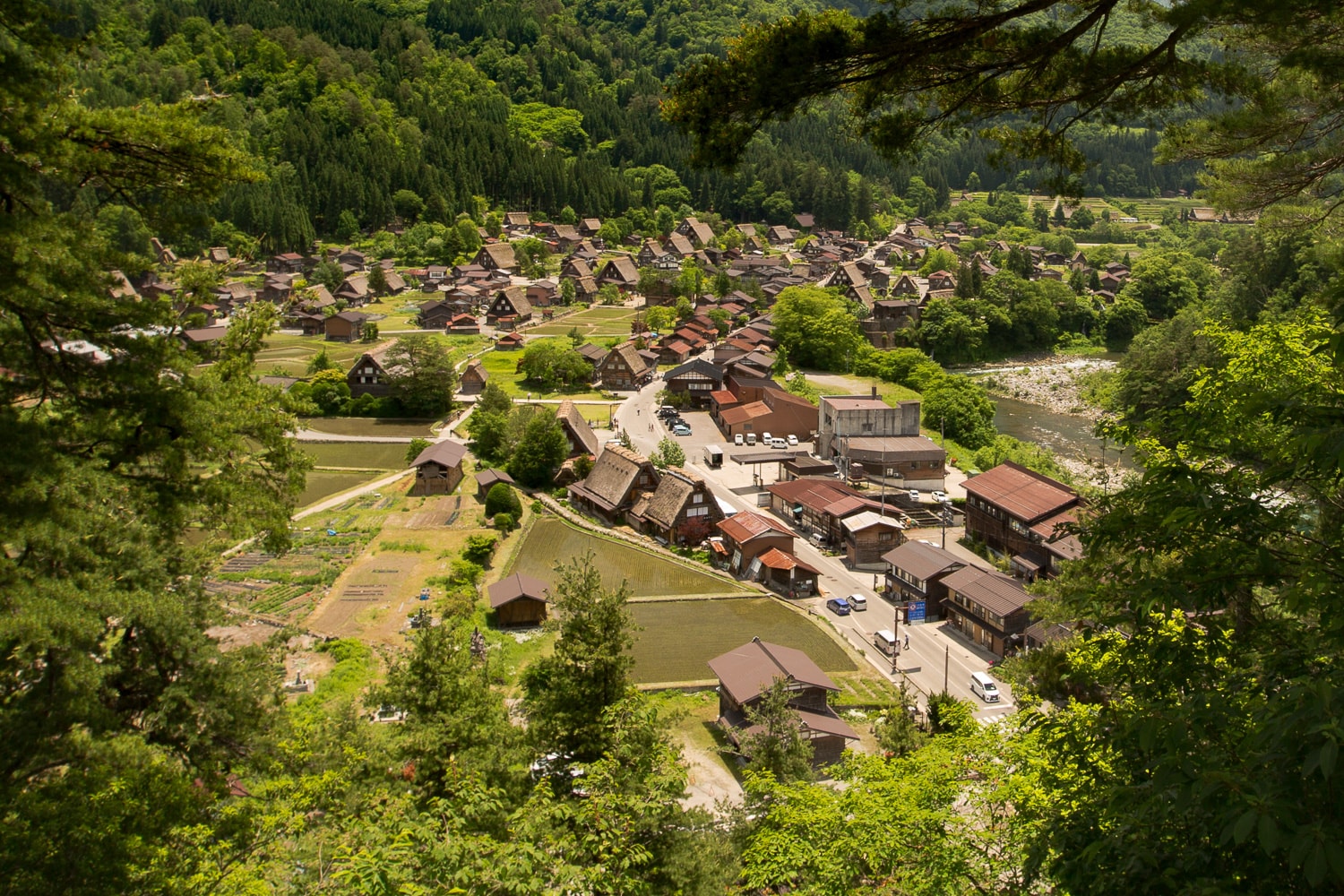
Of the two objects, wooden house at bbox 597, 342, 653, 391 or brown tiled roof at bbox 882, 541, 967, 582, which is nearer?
brown tiled roof at bbox 882, 541, 967, 582

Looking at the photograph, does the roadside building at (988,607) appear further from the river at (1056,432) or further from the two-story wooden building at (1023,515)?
the river at (1056,432)

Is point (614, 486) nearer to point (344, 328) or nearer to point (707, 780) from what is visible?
point (707, 780)

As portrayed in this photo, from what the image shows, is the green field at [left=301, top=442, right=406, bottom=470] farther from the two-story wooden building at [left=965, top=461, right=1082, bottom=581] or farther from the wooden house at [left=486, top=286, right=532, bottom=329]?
the wooden house at [left=486, top=286, right=532, bottom=329]

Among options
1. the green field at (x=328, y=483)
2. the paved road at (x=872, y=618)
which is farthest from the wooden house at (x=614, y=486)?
the green field at (x=328, y=483)

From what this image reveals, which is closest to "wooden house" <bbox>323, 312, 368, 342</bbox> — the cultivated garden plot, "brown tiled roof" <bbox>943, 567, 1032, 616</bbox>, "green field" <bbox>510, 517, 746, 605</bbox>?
the cultivated garden plot

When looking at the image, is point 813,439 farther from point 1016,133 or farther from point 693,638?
point 1016,133

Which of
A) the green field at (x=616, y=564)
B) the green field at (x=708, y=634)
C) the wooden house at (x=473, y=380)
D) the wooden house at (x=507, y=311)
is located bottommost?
the wooden house at (x=507, y=311)

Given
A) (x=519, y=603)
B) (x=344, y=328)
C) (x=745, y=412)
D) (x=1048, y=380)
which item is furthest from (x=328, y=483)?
(x=1048, y=380)
